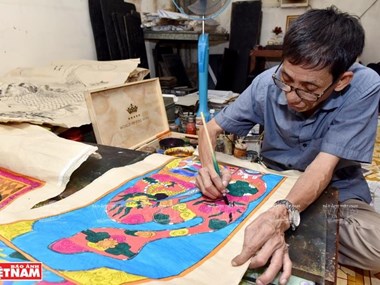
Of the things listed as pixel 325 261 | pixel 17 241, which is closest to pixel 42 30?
pixel 17 241

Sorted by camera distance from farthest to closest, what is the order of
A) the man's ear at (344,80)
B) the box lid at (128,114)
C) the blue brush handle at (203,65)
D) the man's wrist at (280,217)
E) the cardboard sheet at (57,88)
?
the blue brush handle at (203,65), the box lid at (128,114), the cardboard sheet at (57,88), the man's ear at (344,80), the man's wrist at (280,217)

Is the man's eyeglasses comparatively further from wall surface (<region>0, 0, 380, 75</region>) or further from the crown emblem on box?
wall surface (<region>0, 0, 380, 75</region>)

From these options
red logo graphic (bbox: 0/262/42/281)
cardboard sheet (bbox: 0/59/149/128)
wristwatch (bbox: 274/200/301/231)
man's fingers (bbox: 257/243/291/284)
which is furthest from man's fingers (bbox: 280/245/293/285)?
cardboard sheet (bbox: 0/59/149/128)

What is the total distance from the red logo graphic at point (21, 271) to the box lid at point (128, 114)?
796mm

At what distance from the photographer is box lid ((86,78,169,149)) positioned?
1.27m

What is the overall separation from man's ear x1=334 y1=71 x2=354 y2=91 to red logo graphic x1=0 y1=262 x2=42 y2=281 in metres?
0.87

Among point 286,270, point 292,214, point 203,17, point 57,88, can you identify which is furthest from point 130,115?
point 286,270

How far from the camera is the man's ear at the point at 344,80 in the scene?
0.84 metres

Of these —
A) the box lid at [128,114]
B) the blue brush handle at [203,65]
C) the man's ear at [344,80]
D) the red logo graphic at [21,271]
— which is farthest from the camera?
the blue brush handle at [203,65]

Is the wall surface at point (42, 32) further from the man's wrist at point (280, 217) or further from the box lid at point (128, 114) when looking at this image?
the man's wrist at point (280, 217)

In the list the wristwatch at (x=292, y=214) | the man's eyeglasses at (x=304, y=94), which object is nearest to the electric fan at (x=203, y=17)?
the man's eyeglasses at (x=304, y=94)

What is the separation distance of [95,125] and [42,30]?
97 cm

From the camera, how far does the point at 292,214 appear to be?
677 millimetres

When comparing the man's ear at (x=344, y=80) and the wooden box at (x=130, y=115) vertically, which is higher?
the man's ear at (x=344, y=80)
